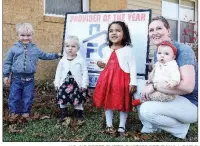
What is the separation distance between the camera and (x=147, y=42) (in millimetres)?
3992

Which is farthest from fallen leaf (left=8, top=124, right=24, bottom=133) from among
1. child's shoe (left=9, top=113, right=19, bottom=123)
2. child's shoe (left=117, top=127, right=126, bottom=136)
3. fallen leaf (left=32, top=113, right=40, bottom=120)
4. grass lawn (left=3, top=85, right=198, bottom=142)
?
child's shoe (left=117, top=127, right=126, bottom=136)

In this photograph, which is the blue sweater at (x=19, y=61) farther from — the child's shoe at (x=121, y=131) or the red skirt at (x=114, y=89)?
the child's shoe at (x=121, y=131)

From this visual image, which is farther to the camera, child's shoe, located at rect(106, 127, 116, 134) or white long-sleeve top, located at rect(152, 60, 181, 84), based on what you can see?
child's shoe, located at rect(106, 127, 116, 134)

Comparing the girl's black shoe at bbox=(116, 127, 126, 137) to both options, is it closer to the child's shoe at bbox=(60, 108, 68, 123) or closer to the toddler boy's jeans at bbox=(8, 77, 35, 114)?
the child's shoe at bbox=(60, 108, 68, 123)

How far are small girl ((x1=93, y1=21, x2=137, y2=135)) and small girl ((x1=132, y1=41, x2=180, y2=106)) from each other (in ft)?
0.68

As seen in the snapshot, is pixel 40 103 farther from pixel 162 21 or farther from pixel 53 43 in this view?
pixel 162 21

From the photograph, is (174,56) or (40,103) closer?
(174,56)

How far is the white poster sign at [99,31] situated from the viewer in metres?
4.02

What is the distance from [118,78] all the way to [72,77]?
1.85 feet

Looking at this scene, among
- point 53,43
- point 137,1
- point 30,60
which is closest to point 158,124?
point 30,60

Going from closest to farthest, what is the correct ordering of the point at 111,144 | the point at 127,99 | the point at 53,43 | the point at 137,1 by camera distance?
the point at 111,144 → the point at 127,99 → the point at 53,43 → the point at 137,1

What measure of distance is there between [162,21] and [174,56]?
0.31 meters

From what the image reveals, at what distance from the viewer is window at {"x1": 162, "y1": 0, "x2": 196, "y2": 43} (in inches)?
350

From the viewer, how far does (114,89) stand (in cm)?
353
